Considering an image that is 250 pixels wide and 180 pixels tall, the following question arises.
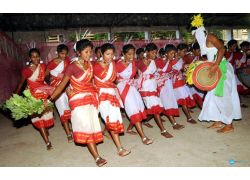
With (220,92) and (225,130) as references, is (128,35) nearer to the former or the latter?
(220,92)

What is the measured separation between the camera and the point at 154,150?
14.9 feet

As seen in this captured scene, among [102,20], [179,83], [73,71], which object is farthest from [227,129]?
[102,20]

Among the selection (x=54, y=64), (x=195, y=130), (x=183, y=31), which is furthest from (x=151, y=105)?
(x=183, y=31)

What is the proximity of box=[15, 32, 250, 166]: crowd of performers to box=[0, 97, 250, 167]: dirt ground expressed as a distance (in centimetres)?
19

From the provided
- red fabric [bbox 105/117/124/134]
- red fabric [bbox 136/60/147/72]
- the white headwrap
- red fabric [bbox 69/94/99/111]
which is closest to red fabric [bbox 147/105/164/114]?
red fabric [bbox 136/60/147/72]

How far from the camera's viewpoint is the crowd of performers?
156 inches

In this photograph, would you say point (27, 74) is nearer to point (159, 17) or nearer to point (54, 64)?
point (54, 64)

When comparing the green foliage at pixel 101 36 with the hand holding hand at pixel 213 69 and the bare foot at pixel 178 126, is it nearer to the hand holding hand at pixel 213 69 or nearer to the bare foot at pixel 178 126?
the bare foot at pixel 178 126

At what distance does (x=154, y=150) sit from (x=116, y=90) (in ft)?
3.96

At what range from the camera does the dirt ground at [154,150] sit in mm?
4027

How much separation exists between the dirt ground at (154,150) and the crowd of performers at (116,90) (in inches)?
7.6

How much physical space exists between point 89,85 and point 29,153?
6.34ft

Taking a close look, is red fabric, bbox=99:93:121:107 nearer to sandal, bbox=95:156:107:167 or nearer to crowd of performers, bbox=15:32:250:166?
crowd of performers, bbox=15:32:250:166
